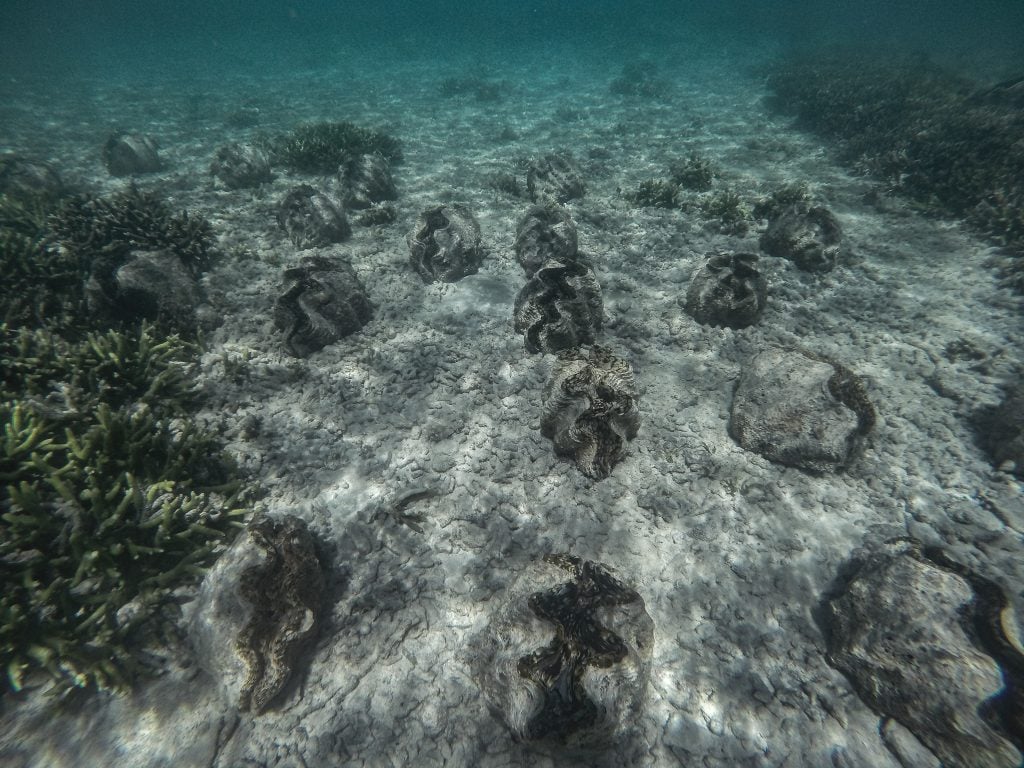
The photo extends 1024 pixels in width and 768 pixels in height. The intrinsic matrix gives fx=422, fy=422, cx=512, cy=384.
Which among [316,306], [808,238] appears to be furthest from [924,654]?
[316,306]

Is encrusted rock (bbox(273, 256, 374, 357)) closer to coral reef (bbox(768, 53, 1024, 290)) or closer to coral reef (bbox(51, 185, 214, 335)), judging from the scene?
coral reef (bbox(51, 185, 214, 335))

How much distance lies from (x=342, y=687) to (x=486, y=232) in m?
9.03

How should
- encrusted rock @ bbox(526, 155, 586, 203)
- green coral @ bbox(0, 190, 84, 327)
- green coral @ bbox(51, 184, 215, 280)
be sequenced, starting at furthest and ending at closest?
1. encrusted rock @ bbox(526, 155, 586, 203)
2. green coral @ bbox(51, 184, 215, 280)
3. green coral @ bbox(0, 190, 84, 327)

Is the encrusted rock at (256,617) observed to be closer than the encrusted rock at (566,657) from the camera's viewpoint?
No

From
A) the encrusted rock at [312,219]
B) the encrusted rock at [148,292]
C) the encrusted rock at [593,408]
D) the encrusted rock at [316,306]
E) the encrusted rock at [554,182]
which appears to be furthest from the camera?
the encrusted rock at [554,182]

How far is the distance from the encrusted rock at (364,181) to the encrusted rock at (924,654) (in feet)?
39.8

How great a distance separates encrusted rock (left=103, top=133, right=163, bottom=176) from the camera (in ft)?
42.9

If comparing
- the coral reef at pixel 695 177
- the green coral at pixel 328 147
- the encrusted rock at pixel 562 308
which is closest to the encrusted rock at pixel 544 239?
the encrusted rock at pixel 562 308

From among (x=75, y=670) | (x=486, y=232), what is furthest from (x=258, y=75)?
(x=75, y=670)

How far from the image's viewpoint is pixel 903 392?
6379 millimetres

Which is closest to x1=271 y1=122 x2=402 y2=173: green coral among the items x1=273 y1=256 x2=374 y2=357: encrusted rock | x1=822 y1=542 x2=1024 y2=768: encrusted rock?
x1=273 y1=256 x2=374 y2=357: encrusted rock

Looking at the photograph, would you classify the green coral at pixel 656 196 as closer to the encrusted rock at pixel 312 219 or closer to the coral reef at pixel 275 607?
the encrusted rock at pixel 312 219

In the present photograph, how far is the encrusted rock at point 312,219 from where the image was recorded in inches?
369

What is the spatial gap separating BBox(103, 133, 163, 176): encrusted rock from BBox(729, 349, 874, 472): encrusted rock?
59.5 feet
